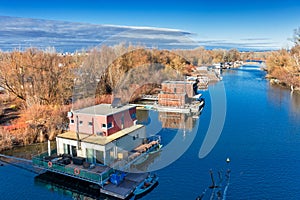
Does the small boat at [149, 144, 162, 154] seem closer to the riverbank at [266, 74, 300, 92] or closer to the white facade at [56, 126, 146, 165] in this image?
the white facade at [56, 126, 146, 165]

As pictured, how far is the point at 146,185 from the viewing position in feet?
40.0

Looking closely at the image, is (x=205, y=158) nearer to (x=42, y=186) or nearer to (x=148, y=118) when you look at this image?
(x=42, y=186)

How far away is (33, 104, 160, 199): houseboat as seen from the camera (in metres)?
12.0

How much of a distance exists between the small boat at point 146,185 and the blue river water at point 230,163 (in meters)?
0.27

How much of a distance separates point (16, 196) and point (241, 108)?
882 inches

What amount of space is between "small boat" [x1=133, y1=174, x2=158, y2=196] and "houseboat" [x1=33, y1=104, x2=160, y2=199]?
14cm

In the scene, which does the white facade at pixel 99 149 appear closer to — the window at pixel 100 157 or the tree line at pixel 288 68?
the window at pixel 100 157

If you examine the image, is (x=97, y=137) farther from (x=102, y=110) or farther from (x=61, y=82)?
(x=61, y=82)

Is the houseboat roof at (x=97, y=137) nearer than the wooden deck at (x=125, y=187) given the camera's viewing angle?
No

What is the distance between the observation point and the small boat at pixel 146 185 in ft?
38.5

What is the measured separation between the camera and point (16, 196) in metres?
11.9

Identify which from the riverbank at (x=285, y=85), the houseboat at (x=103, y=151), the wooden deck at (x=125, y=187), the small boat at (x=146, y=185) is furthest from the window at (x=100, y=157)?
the riverbank at (x=285, y=85)

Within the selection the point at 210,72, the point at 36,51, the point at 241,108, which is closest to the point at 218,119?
the point at 241,108

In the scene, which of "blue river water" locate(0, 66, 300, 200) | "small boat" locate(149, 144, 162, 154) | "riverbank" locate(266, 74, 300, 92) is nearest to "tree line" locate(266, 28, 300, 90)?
"riverbank" locate(266, 74, 300, 92)
